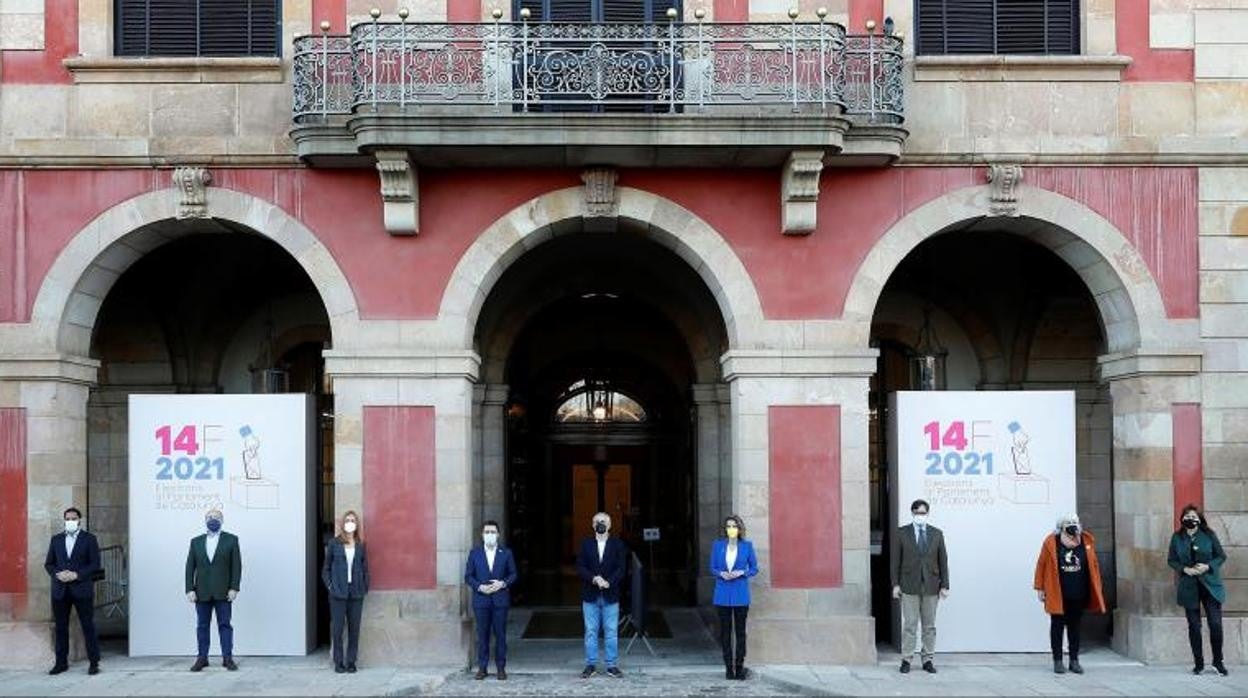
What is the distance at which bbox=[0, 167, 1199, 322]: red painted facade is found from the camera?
642 inches

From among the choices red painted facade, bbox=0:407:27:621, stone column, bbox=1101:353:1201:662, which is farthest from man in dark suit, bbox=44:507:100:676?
stone column, bbox=1101:353:1201:662

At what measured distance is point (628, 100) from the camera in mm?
15828

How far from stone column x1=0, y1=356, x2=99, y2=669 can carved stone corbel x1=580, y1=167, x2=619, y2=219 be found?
231 inches

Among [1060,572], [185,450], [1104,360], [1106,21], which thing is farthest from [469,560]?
[1106,21]

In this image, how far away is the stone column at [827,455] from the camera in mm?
16094

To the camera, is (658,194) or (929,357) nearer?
(658,194)

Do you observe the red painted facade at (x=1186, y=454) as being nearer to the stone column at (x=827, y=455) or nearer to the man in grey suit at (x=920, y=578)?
the man in grey suit at (x=920, y=578)

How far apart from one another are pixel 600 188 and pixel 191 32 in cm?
483

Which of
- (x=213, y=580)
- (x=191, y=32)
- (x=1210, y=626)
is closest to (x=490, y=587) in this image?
(x=213, y=580)

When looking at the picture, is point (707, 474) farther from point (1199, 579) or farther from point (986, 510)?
point (1199, 579)

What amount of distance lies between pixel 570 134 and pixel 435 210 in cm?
190

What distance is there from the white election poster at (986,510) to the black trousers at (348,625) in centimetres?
604

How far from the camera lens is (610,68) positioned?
15672 mm

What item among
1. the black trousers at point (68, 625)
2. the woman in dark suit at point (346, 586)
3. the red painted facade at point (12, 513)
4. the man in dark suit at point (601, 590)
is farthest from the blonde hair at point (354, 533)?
the red painted facade at point (12, 513)
